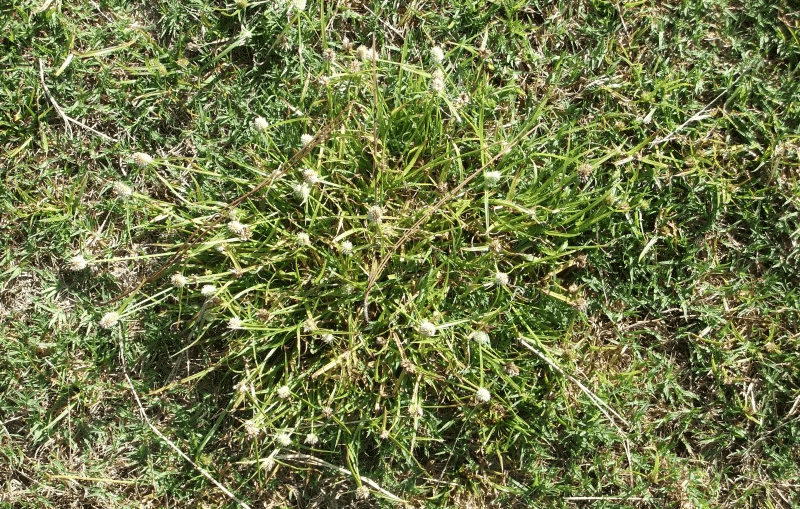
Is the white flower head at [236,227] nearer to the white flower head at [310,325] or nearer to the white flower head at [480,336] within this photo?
the white flower head at [310,325]

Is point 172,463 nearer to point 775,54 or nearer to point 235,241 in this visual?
point 235,241

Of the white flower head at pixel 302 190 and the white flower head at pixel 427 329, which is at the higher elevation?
the white flower head at pixel 302 190

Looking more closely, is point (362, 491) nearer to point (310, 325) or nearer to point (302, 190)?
point (310, 325)

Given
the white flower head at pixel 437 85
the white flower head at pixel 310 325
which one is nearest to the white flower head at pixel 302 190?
the white flower head at pixel 310 325

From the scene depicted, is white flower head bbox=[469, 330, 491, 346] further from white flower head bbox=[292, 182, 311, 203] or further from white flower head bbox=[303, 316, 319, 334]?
white flower head bbox=[292, 182, 311, 203]

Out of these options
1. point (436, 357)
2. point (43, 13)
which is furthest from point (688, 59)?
point (43, 13)

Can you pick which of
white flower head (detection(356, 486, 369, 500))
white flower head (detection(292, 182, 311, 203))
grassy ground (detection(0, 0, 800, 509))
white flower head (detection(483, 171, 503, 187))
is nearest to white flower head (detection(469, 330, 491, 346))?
grassy ground (detection(0, 0, 800, 509))

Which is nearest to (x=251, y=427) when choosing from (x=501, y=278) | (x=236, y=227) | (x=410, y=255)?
(x=236, y=227)
